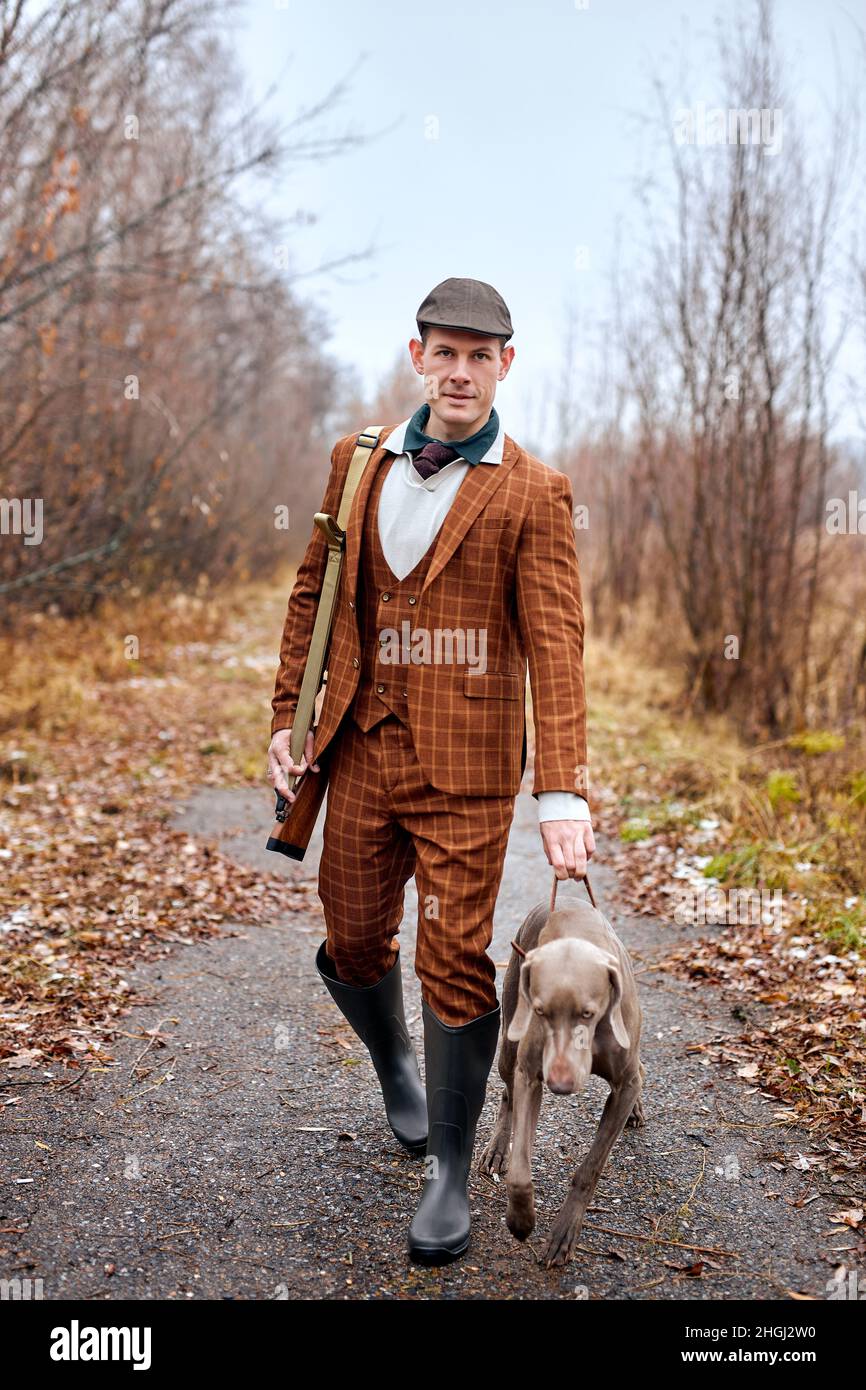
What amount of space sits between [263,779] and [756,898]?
4123 mm

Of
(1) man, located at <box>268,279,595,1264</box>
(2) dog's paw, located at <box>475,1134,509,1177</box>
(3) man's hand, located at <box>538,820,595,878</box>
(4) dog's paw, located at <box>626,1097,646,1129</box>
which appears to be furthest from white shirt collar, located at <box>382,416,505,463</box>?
(4) dog's paw, located at <box>626,1097,646,1129</box>

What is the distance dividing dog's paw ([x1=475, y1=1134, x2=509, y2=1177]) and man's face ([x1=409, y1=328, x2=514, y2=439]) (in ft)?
6.94

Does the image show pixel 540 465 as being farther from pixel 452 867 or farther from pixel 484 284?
pixel 452 867

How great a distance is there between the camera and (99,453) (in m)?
12.4

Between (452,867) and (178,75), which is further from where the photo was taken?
(178,75)

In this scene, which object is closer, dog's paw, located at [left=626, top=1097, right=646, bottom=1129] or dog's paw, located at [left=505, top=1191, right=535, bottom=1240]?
dog's paw, located at [left=505, top=1191, right=535, bottom=1240]

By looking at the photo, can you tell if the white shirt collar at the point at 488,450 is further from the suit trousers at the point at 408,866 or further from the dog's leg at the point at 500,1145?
the dog's leg at the point at 500,1145

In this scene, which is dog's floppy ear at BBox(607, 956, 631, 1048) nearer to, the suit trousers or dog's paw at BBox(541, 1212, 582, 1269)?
the suit trousers

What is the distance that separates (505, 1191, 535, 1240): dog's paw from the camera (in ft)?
8.42

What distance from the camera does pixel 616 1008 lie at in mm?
2574

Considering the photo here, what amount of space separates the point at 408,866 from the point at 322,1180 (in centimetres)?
97

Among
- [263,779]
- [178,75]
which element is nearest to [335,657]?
[263,779]

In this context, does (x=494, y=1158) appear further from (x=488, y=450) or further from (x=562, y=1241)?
(x=488, y=450)

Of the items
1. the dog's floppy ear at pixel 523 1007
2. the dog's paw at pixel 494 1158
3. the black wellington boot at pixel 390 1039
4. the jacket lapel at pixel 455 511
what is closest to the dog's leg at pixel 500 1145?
the dog's paw at pixel 494 1158
